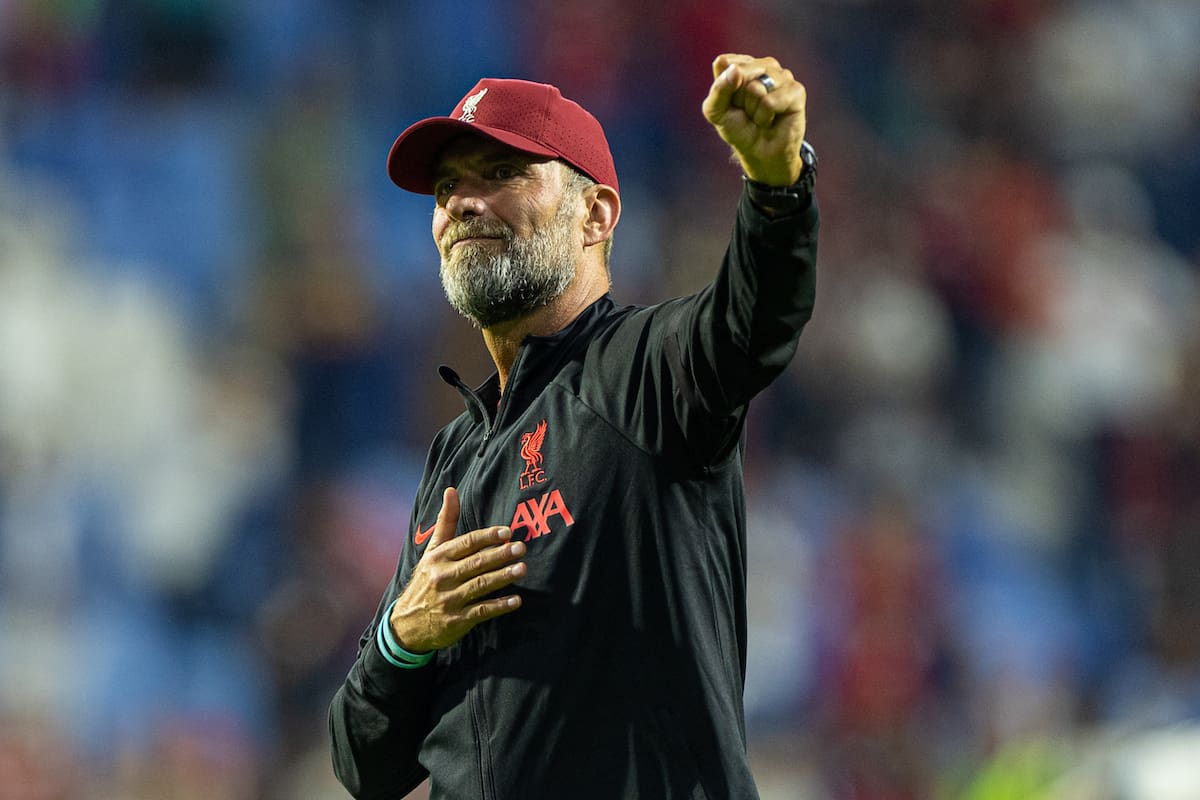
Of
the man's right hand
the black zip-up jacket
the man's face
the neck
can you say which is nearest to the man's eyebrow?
the man's face

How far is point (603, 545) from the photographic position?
2.26 meters

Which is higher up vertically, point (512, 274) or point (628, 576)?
point (512, 274)

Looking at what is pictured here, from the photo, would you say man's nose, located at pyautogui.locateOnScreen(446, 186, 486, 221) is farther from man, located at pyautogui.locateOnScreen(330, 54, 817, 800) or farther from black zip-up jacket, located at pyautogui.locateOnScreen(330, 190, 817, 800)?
black zip-up jacket, located at pyautogui.locateOnScreen(330, 190, 817, 800)

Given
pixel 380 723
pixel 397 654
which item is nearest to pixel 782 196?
pixel 397 654

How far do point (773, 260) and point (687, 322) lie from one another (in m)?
0.21

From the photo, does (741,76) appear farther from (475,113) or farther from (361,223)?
(361,223)

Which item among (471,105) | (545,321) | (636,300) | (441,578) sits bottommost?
(441,578)

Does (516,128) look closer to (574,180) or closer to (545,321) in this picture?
(574,180)

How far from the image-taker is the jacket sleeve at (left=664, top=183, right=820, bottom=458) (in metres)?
2.01

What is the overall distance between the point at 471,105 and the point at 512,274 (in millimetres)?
321

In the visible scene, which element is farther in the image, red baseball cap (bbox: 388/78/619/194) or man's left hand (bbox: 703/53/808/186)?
red baseball cap (bbox: 388/78/619/194)

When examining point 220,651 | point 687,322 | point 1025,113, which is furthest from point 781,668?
point 687,322

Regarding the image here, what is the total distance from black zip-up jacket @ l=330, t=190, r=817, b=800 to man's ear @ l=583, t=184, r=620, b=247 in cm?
33

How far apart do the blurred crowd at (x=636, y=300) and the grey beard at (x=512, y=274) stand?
10.5 ft
